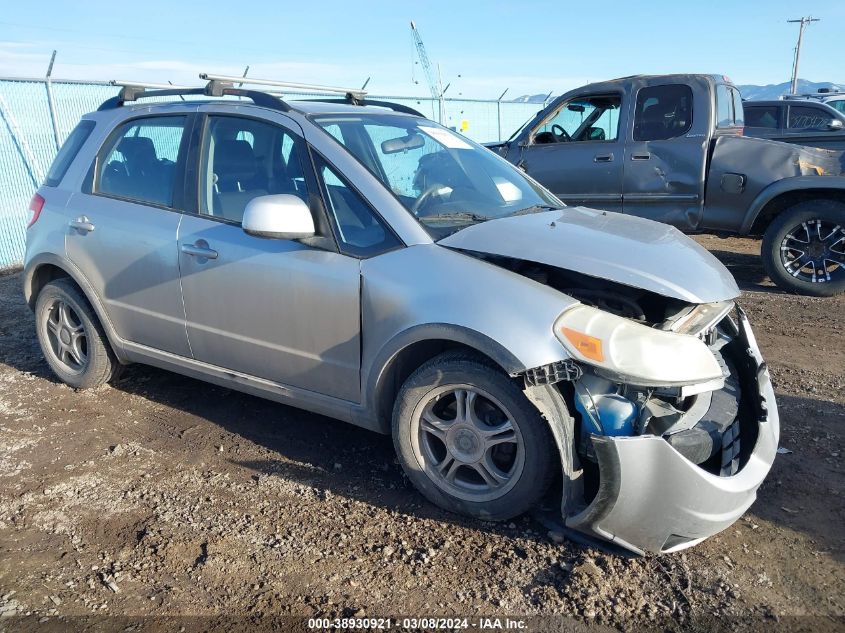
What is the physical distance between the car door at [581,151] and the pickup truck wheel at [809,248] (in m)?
1.57

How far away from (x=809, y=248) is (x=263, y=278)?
5.57 m

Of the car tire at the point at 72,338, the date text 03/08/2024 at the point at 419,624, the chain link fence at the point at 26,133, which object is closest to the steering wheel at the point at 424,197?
the date text 03/08/2024 at the point at 419,624

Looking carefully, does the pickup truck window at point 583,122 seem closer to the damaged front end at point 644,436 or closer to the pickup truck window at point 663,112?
the pickup truck window at point 663,112

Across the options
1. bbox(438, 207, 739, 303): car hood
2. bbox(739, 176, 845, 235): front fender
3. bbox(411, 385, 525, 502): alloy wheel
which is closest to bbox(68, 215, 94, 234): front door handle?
bbox(438, 207, 739, 303): car hood

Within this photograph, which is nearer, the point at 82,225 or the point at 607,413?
the point at 607,413

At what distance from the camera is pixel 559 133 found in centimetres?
782

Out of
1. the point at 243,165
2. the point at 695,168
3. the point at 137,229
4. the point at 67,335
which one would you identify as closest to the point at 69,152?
the point at 137,229

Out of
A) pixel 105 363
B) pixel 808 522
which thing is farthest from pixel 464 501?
pixel 105 363

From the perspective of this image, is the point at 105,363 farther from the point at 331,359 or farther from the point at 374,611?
the point at 374,611

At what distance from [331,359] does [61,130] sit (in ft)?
29.2

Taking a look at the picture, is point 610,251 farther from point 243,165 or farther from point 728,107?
point 728,107

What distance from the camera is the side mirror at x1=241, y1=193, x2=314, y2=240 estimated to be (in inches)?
126

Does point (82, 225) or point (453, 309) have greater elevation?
point (82, 225)

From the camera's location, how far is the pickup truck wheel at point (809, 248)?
256 inches
